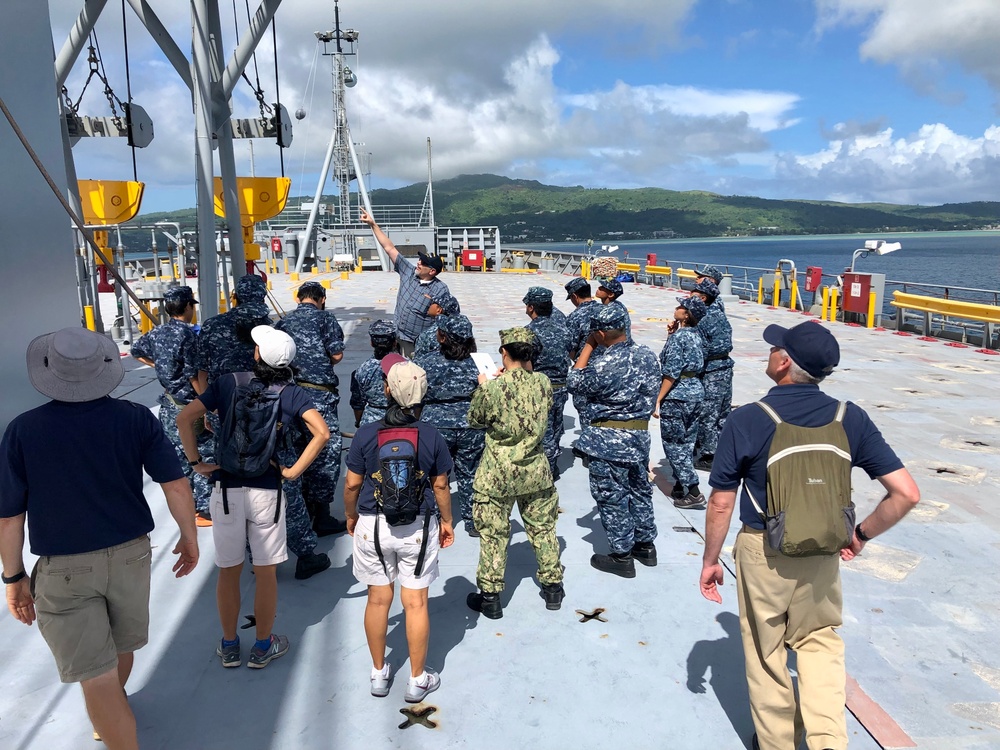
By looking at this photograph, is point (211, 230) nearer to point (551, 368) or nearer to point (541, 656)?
point (551, 368)

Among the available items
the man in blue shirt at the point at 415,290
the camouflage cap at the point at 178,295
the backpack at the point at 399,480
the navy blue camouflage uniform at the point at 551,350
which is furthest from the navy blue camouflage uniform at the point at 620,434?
the camouflage cap at the point at 178,295

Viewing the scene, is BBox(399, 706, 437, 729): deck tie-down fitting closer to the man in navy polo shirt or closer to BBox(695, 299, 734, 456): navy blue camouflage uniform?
the man in navy polo shirt

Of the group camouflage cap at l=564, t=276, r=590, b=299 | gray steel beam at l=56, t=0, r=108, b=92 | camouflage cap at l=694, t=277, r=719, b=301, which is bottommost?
camouflage cap at l=694, t=277, r=719, b=301

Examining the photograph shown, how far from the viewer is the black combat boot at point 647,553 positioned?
13.8 ft

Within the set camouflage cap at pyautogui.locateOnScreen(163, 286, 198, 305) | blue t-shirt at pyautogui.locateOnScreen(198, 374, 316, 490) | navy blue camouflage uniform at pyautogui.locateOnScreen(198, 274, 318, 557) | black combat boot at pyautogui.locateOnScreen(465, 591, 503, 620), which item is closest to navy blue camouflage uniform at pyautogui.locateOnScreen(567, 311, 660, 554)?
black combat boot at pyautogui.locateOnScreen(465, 591, 503, 620)

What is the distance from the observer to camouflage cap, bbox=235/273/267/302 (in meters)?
4.29

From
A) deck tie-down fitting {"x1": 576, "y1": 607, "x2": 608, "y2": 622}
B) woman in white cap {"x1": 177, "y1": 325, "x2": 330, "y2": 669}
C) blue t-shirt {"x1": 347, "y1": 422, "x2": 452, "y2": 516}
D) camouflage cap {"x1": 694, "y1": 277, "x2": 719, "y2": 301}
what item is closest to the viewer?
blue t-shirt {"x1": 347, "y1": 422, "x2": 452, "y2": 516}

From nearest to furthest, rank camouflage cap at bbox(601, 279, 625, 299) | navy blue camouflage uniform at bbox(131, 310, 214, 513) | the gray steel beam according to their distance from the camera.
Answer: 1. navy blue camouflage uniform at bbox(131, 310, 214, 513)
2. camouflage cap at bbox(601, 279, 625, 299)
3. the gray steel beam

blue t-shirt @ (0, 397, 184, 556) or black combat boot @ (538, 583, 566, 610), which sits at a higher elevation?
blue t-shirt @ (0, 397, 184, 556)

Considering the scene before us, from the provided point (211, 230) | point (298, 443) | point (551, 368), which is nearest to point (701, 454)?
point (551, 368)

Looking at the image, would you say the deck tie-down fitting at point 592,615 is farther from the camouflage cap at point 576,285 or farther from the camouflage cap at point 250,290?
the camouflage cap at point 250,290

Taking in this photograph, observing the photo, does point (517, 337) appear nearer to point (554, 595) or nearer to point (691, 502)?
point (554, 595)

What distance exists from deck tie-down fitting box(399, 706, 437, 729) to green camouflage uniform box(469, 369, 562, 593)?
831 mm

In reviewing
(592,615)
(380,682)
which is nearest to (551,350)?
(592,615)
